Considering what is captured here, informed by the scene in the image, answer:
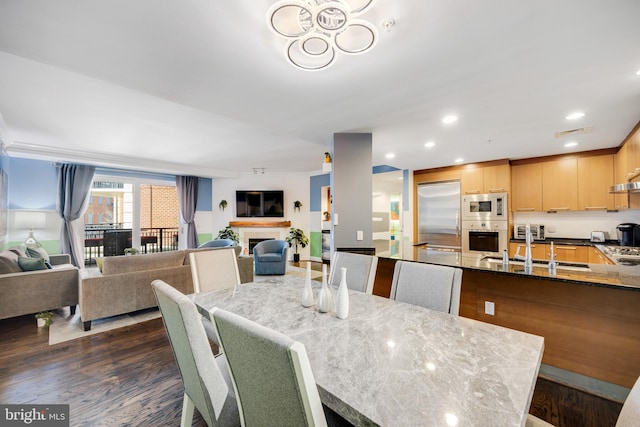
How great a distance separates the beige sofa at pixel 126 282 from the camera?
116 inches

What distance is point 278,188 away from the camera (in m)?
7.66

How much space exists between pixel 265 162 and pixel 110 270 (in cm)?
377

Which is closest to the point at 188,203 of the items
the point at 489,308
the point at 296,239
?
the point at 296,239

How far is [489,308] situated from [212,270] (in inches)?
94.8

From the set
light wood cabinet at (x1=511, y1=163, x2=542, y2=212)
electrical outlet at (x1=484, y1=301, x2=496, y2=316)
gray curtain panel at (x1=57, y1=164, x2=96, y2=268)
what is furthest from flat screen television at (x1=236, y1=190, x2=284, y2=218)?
electrical outlet at (x1=484, y1=301, x2=496, y2=316)

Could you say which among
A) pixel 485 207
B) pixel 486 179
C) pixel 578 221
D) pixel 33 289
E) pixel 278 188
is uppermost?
pixel 278 188

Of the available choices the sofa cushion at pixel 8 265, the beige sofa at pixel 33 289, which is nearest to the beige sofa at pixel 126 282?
the beige sofa at pixel 33 289

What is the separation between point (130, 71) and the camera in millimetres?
1848

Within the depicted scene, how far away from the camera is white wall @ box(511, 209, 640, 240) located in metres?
4.12

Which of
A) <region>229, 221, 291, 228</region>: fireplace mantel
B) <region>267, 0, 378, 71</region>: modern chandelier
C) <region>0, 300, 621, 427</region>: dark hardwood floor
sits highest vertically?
<region>267, 0, 378, 71</region>: modern chandelier

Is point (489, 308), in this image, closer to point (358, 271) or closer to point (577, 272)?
point (577, 272)

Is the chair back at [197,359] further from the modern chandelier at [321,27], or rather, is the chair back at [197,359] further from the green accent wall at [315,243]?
the green accent wall at [315,243]

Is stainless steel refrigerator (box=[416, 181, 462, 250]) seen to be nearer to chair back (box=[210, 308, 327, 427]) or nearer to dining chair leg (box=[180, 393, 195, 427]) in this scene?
dining chair leg (box=[180, 393, 195, 427])

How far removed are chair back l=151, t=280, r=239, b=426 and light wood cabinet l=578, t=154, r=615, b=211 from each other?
5399 mm
